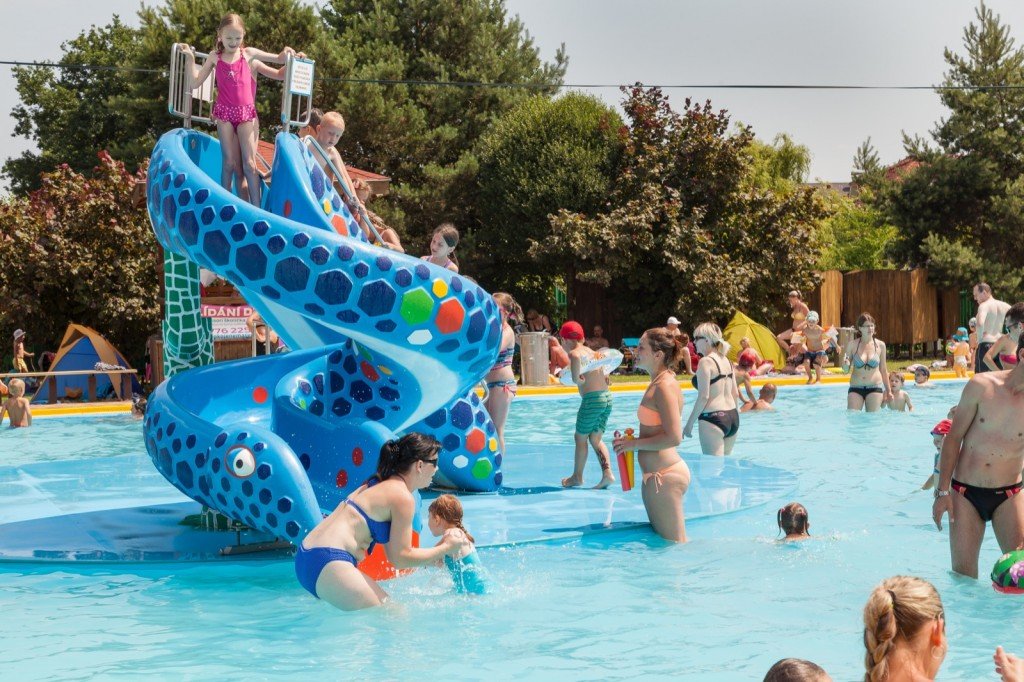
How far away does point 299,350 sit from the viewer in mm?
9922

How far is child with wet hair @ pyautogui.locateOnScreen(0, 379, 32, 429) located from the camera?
18109 mm

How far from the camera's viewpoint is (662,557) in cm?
822

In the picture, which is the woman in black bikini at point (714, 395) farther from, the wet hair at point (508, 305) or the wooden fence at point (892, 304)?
the wooden fence at point (892, 304)

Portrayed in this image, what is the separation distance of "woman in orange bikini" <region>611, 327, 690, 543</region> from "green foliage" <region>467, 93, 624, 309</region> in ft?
64.4

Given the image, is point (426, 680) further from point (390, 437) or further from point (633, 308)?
point (633, 308)

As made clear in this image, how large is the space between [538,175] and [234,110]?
68.2ft

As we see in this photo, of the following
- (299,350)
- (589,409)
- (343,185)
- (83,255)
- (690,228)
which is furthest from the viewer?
(690,228)

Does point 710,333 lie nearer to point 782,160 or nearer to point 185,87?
point 185,87

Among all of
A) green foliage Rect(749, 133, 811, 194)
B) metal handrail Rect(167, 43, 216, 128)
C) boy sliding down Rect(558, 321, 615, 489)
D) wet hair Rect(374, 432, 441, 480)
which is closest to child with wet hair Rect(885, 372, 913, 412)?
boy sliding down Rect(558, 321, 615, 489)

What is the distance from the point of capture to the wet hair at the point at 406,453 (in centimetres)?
649

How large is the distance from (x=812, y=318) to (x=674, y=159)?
6.78m

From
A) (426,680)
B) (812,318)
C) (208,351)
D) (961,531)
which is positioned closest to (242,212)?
(208,351)

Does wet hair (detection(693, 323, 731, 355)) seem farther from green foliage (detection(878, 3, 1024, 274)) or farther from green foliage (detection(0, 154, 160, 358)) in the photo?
green foliage (detection(878, 3, 1024, 274))

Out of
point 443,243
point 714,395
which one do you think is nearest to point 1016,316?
point 443,243
